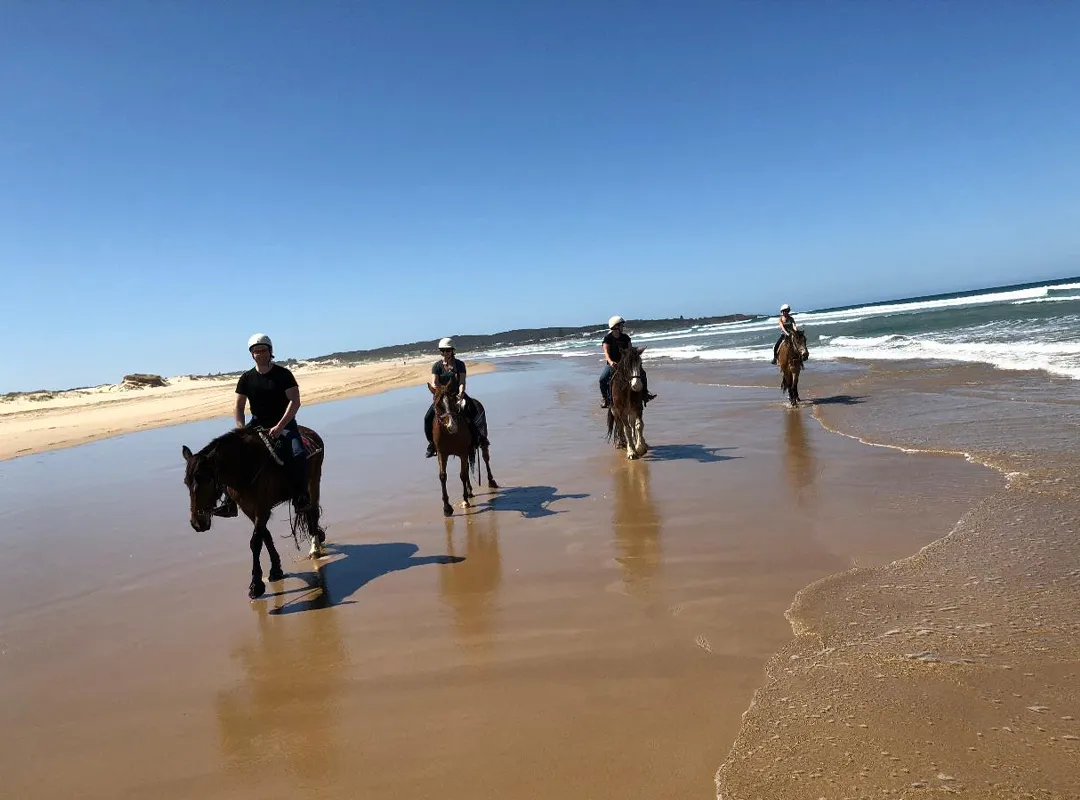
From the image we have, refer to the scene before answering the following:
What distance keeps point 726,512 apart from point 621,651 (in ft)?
9.80

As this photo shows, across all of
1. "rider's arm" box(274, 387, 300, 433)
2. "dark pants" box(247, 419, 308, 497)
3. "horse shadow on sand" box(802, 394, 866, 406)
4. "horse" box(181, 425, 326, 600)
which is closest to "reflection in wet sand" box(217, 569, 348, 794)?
"horse" box(181, 425, 326, 600)

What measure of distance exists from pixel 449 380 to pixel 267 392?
223 centimetres

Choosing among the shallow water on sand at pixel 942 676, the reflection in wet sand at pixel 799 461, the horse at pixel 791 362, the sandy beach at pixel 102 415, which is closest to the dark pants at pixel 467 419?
the reflection in wet sand at pixel 799 461

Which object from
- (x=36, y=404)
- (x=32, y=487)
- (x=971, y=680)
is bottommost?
(x=971, y=680)

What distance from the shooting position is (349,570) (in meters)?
5.91

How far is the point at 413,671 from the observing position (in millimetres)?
3912

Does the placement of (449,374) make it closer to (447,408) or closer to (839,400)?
(447,408)

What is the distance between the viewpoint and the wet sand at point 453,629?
10.1 ft

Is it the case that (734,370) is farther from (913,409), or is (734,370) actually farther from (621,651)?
(621,651)

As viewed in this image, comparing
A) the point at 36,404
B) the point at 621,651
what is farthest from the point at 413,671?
the point at 36,404

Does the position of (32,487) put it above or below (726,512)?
above

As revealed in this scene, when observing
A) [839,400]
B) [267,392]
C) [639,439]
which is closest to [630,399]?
[639,439]

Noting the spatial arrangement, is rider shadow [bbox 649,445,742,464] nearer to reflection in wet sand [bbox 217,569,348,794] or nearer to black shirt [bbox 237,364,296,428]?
black shirt [bbox 237,364,296,428]

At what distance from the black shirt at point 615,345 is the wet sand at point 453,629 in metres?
1.91
